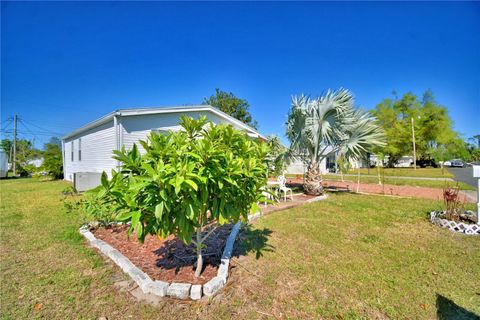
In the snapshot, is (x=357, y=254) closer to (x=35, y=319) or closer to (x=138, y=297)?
(x=138, y=297)

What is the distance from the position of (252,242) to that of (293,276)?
4.30 ft

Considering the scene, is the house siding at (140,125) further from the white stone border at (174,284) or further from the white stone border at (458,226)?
the white stone border at (458,226)

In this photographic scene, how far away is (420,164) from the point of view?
42.6 meters

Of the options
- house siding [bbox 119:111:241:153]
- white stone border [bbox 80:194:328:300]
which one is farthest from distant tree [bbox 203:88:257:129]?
white stone border [bbox 80:194:328:300]

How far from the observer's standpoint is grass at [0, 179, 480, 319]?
91.1 inches

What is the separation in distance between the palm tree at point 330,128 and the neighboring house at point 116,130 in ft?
10.1

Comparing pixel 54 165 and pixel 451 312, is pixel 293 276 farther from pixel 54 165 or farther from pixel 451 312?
pixel 54 165

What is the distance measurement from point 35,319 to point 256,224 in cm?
407

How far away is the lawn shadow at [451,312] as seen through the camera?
7.36 feet

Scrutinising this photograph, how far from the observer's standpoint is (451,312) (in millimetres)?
2320

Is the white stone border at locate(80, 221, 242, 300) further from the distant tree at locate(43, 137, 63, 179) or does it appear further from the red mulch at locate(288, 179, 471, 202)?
the distant tree at locate(43, 137, 63, 179)

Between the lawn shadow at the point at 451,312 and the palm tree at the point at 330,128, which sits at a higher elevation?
the palm tree at the point at 330,128

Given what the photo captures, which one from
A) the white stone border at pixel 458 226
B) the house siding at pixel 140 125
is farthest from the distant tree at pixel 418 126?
the house siding at pixel 140 125

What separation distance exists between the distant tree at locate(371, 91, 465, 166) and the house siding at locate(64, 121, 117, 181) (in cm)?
3898
